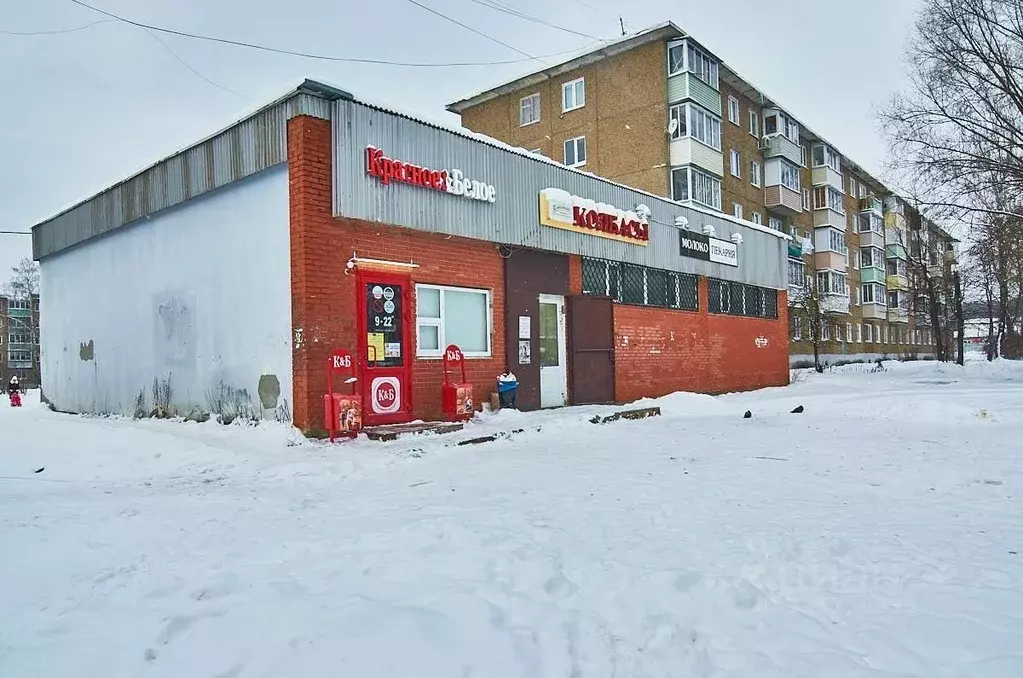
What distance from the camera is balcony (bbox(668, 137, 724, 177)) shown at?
2891 cm

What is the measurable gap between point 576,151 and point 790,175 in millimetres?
14193

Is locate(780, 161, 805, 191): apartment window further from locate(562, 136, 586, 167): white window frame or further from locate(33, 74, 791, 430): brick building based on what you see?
locate(33, 74, 791, 430): brick building

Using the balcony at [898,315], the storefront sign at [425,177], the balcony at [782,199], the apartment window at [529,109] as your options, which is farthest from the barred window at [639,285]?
the balcony at [898,315]

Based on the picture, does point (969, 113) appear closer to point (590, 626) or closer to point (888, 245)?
point (590, 626)

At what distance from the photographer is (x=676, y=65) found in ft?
96.9

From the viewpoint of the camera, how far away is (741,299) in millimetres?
20438

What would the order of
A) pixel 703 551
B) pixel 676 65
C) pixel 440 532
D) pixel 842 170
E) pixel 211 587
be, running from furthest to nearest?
pixel 842 170 < pixel 676 65 < pixel 440 532 < pixel 703 551 < pixel 211 587

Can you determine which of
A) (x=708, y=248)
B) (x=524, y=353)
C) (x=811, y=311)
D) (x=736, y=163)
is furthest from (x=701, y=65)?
(x=524, y=353)

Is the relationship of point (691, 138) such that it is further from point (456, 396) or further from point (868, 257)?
point (868, 257)

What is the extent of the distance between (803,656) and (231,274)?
972cm

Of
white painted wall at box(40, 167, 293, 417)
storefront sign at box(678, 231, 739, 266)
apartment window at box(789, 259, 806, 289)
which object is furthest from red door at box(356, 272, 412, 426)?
apartment window at box(789, 259, 806, 289)

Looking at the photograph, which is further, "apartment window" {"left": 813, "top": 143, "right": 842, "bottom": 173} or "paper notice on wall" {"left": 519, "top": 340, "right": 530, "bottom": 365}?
"apartment window" {"left": 813, "top": 143, "right": 842, "bottom": 173}

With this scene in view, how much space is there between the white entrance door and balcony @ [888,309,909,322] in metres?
49.5

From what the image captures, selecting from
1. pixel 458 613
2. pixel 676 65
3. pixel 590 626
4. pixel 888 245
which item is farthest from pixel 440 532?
pixel 888 245
